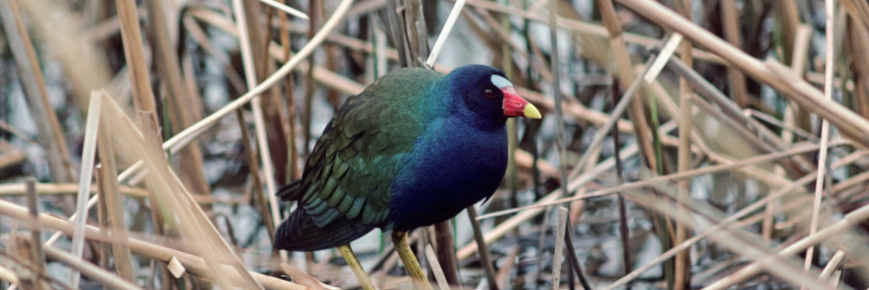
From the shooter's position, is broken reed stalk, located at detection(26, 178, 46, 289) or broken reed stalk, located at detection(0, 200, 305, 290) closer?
broken reed stalk, located at detection(26, 178, 46, 289)

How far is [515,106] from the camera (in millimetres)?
1578

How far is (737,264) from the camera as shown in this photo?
228 cm

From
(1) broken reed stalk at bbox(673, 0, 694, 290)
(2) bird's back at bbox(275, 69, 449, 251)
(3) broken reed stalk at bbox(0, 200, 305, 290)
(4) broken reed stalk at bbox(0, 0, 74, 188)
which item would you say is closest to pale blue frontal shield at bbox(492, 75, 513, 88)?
(2) bird's back at bbox(275, 69, 449, 251)

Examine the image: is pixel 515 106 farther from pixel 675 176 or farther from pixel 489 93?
pixel 675 176

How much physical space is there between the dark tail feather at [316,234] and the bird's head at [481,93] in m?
0.39

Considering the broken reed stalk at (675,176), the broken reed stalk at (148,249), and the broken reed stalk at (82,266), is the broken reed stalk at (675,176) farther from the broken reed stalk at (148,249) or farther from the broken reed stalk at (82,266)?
the broken reed stalk at (82,266)

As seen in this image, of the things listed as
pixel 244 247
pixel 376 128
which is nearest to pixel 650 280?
pixel 376 128

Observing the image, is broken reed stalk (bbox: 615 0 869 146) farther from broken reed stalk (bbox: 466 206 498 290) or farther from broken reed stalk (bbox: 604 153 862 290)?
broken reed stalk (bbox: 466 206 498 290)

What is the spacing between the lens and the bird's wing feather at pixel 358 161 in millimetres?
1645

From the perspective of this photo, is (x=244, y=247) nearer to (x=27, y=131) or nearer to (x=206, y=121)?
(x=206, y=121)

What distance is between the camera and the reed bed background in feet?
4.29

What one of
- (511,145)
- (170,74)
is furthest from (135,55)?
(511,145)

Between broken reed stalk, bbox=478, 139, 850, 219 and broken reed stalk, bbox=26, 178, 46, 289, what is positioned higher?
broken reed stalk, bbox=478, 139, 850, 219

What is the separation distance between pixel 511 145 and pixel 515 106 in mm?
1064
